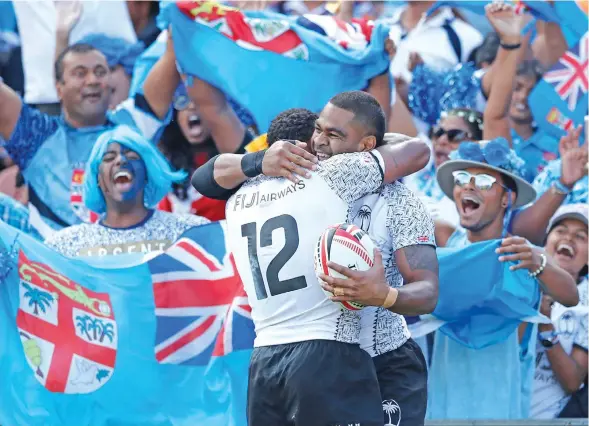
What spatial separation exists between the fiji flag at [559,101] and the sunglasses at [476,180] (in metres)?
1.65

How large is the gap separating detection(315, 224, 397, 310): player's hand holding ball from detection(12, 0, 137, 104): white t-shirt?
4212 millimetres

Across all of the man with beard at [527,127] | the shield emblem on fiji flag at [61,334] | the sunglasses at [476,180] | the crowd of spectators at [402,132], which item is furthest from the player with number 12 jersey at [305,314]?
the man with beard at [527,127]

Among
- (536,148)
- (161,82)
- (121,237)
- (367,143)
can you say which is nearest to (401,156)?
(367,143)

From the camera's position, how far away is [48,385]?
5.52 metres

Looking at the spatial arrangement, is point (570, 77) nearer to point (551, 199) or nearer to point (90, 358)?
point (551, 199)

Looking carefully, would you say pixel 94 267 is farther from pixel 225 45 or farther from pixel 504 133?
pixel 504 133

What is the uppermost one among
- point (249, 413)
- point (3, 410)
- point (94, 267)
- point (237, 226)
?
point (237, 226)

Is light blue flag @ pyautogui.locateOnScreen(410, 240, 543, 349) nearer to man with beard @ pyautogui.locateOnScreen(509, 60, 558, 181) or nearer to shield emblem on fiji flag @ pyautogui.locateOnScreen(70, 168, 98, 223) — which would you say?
man with beard @ pyautogui.locateOnScreen(509, 60, 558, 181)

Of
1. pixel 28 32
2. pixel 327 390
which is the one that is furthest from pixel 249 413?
pixel 28 32

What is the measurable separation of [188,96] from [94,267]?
6.10 ft

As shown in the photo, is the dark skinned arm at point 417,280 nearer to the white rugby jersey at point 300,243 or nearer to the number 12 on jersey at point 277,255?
the white rugby jersey at point 300,243

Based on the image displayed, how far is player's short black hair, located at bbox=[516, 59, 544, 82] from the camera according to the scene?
25.7 feet

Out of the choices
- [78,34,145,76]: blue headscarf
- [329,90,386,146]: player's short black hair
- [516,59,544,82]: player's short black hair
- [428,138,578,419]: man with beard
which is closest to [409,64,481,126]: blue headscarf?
[516,59,544,82]: player's short black hair

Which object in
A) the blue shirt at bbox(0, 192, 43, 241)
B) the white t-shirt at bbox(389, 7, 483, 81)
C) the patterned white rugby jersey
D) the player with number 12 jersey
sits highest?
the player with number 12 jersey
